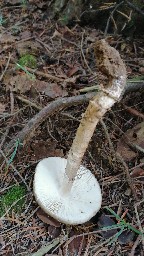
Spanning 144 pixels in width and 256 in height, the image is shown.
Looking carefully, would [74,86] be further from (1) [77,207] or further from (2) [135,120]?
(1) [77,207]

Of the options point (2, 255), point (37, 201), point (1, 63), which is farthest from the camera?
point (1, 63)

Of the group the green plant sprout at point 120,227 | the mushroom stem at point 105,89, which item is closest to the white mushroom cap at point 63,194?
the green plant sprout at point 120,227

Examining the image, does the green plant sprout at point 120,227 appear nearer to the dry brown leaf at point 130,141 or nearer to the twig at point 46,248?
the twig at point 46,248

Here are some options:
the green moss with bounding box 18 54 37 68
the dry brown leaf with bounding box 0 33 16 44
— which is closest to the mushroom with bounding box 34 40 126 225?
the green moss with bounding box 18 54 37 68

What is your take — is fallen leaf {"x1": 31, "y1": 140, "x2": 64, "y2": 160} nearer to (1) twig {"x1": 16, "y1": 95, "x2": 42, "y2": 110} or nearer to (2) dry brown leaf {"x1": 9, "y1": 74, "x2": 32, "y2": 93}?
(1) twig {"x1": 16, "y1": 95, "x2": 42, "y2": 110}

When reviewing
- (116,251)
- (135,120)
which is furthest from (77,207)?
(135,120)

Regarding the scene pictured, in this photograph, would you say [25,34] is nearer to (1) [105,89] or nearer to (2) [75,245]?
(1) [105,89]

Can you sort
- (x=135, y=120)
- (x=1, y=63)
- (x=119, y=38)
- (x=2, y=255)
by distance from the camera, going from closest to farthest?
(x=2, y=255) < (x=135, y=120) < (x=1, y=63) < (x=119, y=38)
